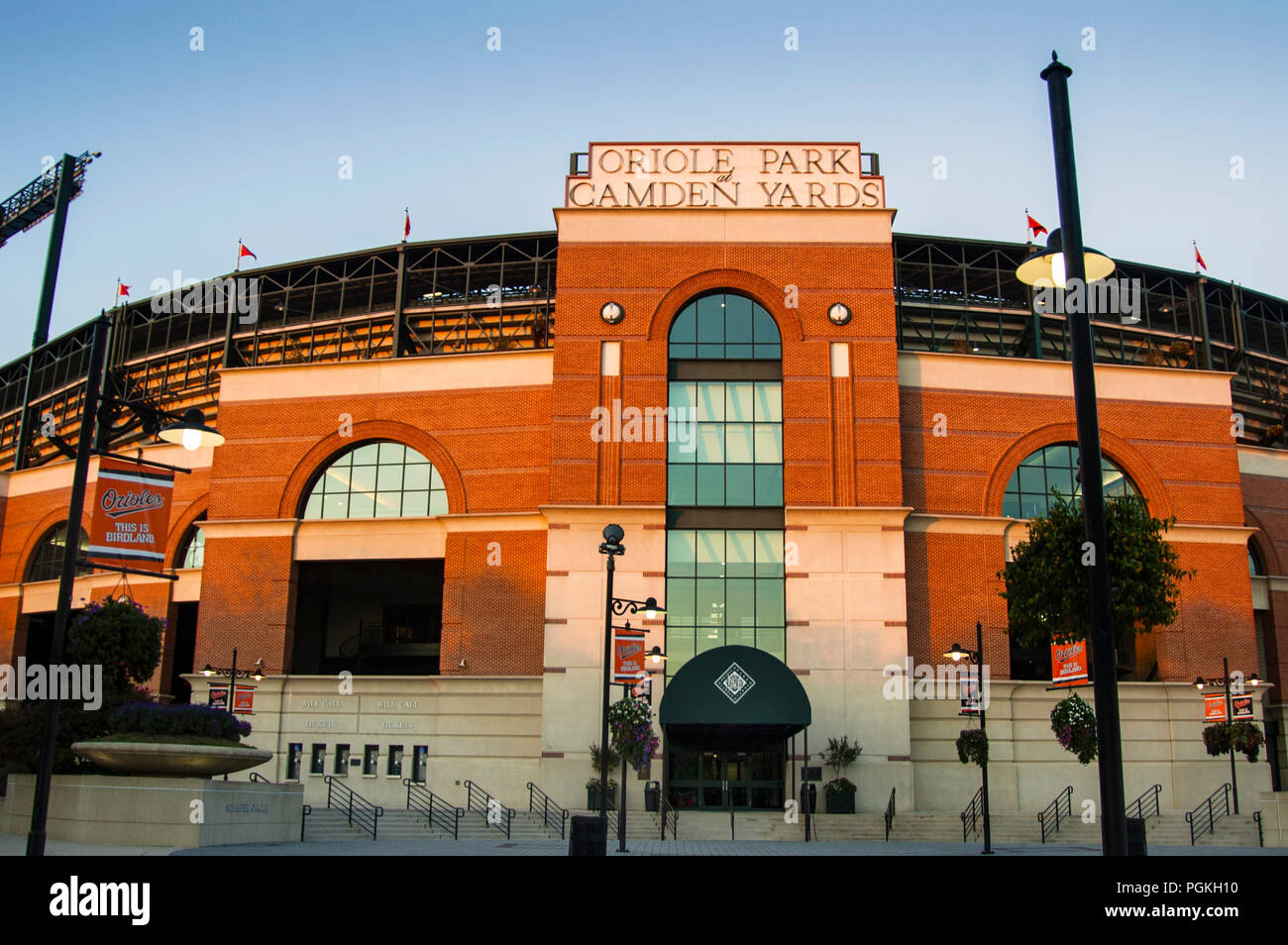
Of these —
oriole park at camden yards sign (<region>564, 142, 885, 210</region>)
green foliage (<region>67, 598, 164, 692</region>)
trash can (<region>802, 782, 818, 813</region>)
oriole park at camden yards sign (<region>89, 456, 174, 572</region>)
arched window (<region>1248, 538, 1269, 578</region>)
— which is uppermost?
oriole park at camden yards sign (<region>564, 142, 885, 210</region>)

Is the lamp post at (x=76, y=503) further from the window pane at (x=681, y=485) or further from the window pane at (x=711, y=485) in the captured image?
the window pane at (x=711, y=485)

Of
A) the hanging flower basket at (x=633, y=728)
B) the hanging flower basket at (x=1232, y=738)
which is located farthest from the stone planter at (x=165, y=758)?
the hanging flower basket at (x=1232, y=738)

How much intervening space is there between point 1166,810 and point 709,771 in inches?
599

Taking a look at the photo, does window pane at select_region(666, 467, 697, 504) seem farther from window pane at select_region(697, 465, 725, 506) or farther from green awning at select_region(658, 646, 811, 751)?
green awning at select_region(658, 646, 811, 751)

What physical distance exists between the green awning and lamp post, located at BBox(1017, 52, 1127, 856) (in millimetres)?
23317

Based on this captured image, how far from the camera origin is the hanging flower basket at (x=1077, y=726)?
27000 mm

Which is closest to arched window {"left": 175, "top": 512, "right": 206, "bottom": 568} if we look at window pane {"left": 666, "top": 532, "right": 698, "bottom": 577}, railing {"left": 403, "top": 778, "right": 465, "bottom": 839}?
railing {"left": 403, "top": 778, "right": 465, "bottom": 839}

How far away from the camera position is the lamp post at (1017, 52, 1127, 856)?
349 inches

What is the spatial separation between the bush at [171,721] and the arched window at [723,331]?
825 inches

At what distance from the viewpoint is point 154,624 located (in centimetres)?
3166

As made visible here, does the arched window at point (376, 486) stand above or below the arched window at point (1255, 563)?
above

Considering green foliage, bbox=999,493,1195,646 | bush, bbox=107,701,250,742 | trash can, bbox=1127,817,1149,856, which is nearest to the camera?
trash can, bbox=1127,817,1149,856
